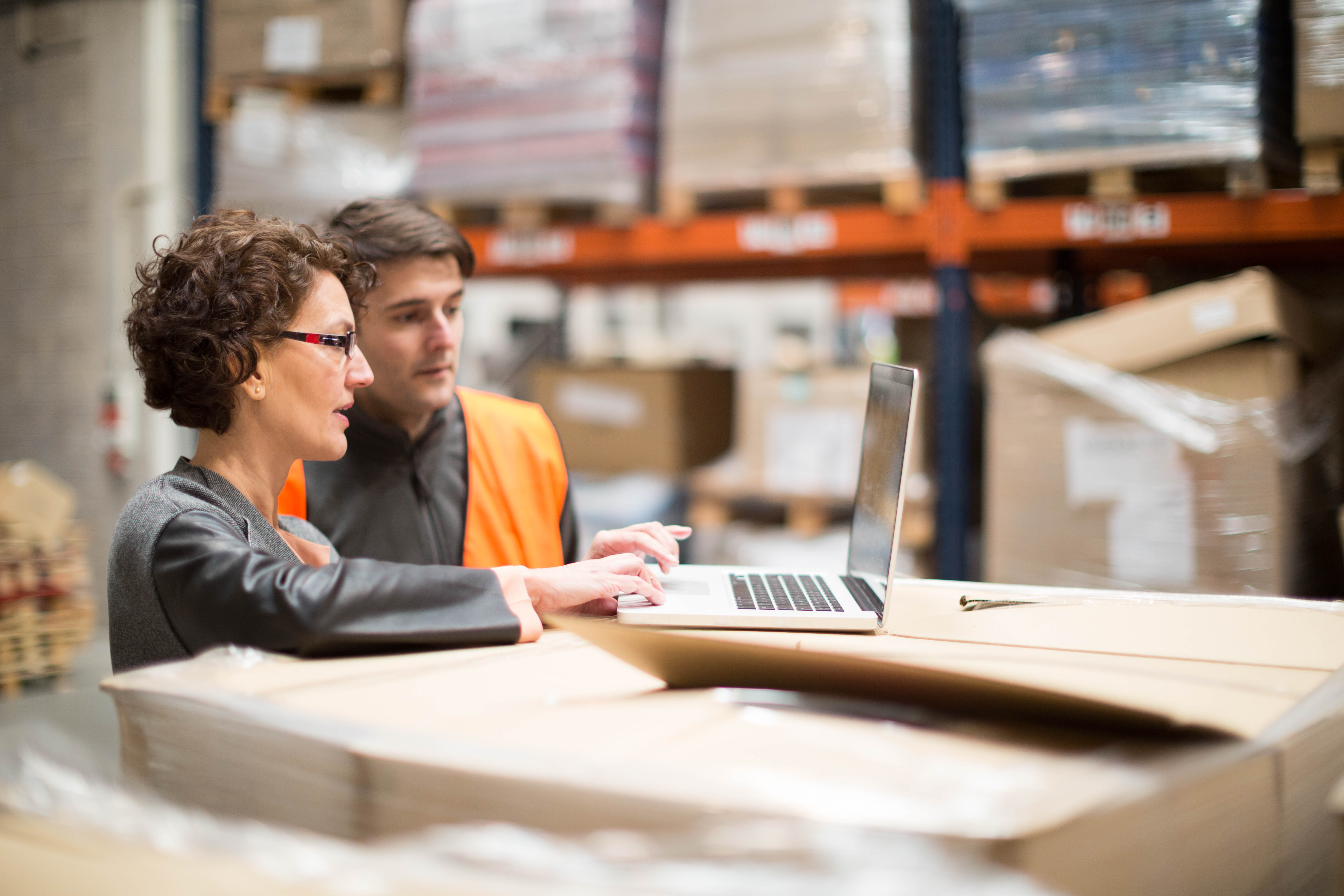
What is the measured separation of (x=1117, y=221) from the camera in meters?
3.05

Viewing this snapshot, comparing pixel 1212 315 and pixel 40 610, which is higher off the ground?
pixel 1212 315

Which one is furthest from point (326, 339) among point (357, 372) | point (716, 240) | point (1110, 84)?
point (1110, 84)

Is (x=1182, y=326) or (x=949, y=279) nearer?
(x=1182, y=326)

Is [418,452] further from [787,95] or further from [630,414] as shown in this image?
[630,414]

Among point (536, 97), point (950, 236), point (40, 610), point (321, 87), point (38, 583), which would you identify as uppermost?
point (321, 87)

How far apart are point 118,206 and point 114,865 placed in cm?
580

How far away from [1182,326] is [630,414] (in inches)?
83.7

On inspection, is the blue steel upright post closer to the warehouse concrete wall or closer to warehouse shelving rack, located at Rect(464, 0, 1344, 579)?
warehouse shelving rack, located at Rect(464, 0, 1344, 579)

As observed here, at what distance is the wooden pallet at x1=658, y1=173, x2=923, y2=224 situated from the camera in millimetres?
3289

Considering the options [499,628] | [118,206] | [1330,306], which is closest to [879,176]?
[1330,306]

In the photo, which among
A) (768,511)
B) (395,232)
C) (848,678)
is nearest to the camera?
(848,678)

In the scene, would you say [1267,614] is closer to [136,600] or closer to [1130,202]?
[136,600]

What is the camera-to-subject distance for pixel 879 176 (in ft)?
10.7

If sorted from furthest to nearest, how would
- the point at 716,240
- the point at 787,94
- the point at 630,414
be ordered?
the point at 630,414 < the point at 716,240 < the point at 787,94
